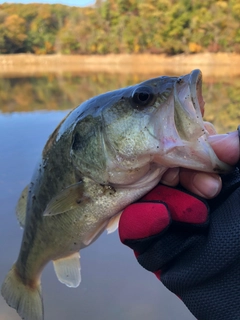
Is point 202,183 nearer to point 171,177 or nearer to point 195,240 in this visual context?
point 171,177

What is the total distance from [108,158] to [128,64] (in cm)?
3789

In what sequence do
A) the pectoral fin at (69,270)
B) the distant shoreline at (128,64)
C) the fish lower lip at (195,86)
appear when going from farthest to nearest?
the distant shoreline at (128,64), the pectoral fin at (69,270), the fish lower lip at (195,86)

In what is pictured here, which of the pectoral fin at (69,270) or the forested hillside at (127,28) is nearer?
the pectoral fin at (69,270)

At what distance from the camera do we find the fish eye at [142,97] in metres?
1.49

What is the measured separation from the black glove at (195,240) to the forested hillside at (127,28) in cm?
3363

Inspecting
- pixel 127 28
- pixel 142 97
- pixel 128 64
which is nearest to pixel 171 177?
pixel 142 97

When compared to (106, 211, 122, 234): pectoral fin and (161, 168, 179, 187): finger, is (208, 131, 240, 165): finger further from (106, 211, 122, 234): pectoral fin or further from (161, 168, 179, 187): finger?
(106, 211, 122, 234): pectoral fin

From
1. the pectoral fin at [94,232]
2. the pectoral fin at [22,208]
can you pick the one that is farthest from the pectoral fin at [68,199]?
the pectoral fin at [22,208]

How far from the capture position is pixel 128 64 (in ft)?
125

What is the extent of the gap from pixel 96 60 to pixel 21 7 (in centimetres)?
3263

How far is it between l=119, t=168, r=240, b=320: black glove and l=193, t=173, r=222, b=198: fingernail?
0.05m

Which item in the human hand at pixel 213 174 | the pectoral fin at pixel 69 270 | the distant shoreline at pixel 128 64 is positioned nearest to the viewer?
the human hand at pixel 213 174

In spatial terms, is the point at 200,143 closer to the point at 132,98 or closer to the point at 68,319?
the point at 132,98

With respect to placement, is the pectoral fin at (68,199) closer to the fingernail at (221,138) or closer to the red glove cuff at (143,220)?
the red glove cuff at (143,220)
